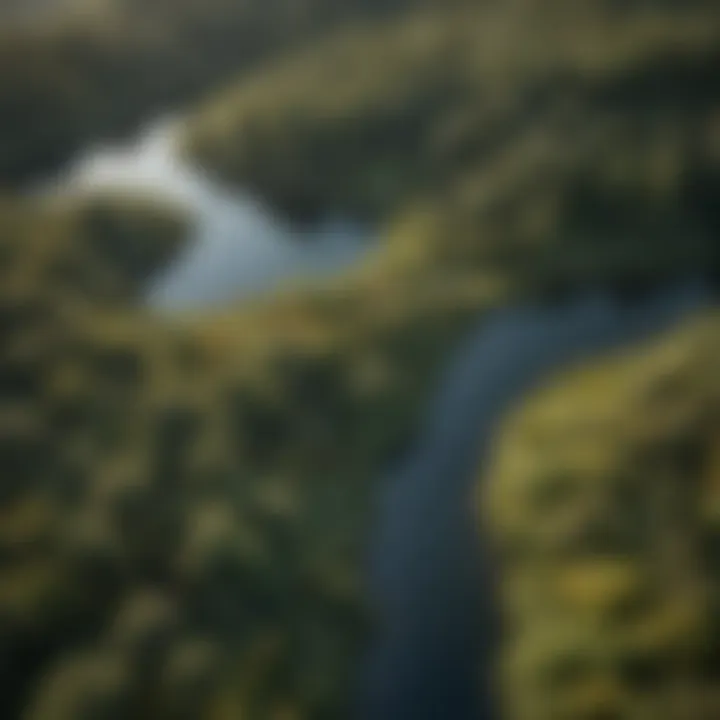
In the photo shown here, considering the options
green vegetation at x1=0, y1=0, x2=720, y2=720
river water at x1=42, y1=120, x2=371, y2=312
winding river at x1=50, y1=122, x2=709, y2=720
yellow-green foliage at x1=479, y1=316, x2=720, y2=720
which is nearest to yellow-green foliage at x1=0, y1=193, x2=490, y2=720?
green vegetation at x1=0, y1=0, x2=720, y2=720

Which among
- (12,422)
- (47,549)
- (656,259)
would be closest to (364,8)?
(656,259)

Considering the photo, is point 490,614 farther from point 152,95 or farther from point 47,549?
point 152,95

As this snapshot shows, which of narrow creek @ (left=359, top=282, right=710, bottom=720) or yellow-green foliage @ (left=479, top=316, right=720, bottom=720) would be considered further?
narrow creek @ (left=359, top=282, right=710, bottom=720)

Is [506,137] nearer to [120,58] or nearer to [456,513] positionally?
[456,513]

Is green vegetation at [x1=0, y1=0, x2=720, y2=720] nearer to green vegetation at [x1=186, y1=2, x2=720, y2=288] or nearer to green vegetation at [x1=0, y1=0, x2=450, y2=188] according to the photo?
green vegetation at [x1=186, y1=2, x2=720, y2=288]

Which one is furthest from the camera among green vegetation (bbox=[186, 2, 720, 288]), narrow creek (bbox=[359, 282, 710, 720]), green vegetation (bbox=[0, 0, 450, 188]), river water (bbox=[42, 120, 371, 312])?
green vegetation (bbox=[0, 0, 450, 188])

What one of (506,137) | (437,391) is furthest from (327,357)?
(506,137)

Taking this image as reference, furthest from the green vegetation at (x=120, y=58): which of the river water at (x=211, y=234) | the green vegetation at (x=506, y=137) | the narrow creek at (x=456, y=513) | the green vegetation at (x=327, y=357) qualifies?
the narrow creek at (x=456, y=513)

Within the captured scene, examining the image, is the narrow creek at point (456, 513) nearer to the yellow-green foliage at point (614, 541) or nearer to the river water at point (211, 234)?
the yellow-green foliage at point (614, 541)
